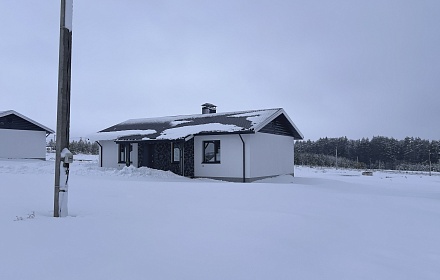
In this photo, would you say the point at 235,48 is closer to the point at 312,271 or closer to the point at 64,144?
the point at 64,144

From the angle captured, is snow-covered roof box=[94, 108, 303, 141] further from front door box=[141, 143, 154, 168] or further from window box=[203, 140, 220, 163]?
window box=[203, 140, 220, 163]

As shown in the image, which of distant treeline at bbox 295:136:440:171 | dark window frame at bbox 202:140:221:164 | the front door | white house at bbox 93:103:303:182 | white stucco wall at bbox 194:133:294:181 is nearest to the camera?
white stucco wall at bbox 194:133:294:181

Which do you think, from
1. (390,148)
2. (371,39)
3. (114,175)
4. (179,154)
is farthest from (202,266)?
(390,148)

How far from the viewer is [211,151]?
697 inches

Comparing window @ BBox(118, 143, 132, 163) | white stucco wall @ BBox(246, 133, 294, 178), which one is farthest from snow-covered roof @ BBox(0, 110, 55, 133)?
white stucco wall @ BBox(246, 133, 294, 178)

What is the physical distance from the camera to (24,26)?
1466 centimetres

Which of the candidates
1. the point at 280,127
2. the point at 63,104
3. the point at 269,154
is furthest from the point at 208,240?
the point at 280,127

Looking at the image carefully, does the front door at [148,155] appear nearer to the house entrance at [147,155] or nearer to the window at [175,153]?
the house entrance at [147,155]

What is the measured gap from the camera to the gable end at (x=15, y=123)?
78.7 feet

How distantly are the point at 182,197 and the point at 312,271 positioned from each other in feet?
18.6

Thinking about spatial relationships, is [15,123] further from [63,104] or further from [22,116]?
[63,104]

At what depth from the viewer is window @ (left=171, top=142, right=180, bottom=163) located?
60.7 feet

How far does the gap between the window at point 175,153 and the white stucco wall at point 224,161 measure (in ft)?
5.31

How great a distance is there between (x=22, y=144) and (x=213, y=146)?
18223 millimetres
